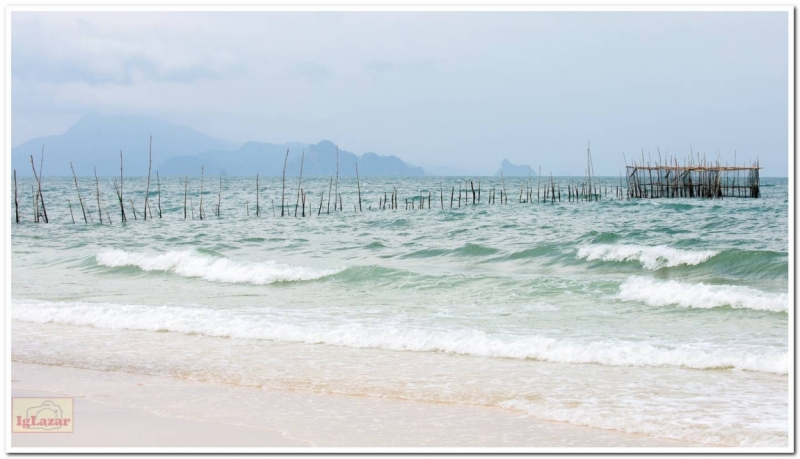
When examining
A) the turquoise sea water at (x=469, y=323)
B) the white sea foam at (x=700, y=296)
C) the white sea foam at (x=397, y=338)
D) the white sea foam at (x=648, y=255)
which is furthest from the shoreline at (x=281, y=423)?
the white sea foam at (x=648, y=255)

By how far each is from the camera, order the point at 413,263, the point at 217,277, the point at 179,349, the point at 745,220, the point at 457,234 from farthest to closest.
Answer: the point at 745,220, the point at 457,234, the point at 413,263, the point at 217,277, the point at 179,349

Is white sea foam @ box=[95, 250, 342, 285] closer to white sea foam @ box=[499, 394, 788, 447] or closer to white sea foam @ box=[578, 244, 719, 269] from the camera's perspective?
white sea foam @ box=[578, 244, 719, 269]

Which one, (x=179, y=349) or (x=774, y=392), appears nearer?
(x=774, y=392)

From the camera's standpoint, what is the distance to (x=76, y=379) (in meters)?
7.23

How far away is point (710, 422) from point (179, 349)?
20.3 feet

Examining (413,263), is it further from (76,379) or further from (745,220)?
(745,220)

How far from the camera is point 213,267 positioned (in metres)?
16.2

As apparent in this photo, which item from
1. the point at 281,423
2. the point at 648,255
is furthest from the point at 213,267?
the point at 281,423

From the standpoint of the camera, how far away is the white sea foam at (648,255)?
51.0 feet

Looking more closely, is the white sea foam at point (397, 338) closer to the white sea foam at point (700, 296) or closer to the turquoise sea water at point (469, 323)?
the turquoise sea water at point (469, 323)

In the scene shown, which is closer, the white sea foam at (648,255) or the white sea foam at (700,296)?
the white sea foam at (700,296)

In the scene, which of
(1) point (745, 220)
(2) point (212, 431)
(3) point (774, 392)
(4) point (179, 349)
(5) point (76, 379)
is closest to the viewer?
(2) point (212, 431)

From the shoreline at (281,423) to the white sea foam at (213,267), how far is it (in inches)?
314
